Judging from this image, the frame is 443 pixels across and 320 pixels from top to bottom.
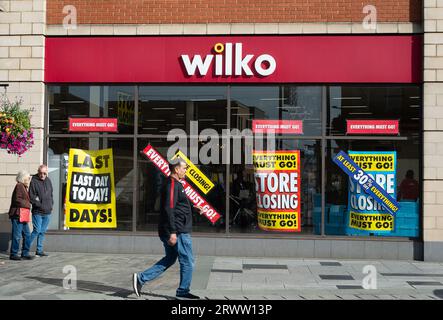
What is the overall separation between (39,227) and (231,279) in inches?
165

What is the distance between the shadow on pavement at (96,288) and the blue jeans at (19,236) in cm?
215

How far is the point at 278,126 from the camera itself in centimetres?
1181

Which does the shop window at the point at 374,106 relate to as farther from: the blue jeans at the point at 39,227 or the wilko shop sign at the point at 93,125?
the blue jeans at the point at 39,227

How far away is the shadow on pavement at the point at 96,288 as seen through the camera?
7.91 m

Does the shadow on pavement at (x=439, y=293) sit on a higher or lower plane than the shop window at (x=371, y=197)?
lower

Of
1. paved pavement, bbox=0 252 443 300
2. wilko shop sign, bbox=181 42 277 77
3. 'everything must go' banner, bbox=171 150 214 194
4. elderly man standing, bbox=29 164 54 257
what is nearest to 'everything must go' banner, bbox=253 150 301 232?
paved pavement, bbox=0 252 443 300

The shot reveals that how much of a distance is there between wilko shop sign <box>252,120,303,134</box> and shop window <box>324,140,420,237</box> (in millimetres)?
A: 710

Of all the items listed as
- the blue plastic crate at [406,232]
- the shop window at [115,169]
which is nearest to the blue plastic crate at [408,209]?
the blue plastic crate at [406,232]

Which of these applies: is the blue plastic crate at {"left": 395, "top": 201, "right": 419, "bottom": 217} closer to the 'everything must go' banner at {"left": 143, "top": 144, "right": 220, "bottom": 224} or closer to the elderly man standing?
the 'everything must go' banner at {"left": 143, "top": 144, "right": 220, "bottom": 224}

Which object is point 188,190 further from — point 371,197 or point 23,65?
point 23,65

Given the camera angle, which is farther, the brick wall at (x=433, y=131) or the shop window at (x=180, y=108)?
the shop window at (x=180, y=108)

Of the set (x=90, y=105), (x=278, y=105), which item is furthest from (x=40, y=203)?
(x=278, y=105)

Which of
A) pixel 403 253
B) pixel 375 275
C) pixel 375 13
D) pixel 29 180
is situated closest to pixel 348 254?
pixel 403 253

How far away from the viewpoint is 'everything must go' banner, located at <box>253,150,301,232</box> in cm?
1178
